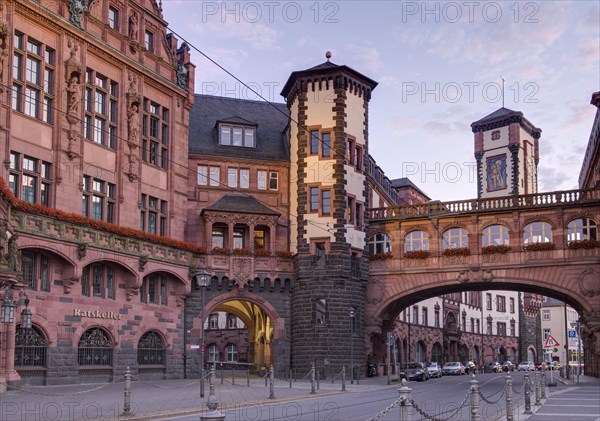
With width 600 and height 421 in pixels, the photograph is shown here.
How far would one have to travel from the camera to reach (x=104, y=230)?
38938mm

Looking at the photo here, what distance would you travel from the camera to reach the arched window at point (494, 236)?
50.5m

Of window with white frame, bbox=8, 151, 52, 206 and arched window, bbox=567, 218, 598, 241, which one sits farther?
arched window, bbox=567, 218, 598, 241

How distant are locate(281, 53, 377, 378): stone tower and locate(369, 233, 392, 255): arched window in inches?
59.4

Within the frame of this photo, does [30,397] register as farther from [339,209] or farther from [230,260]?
[339,209]

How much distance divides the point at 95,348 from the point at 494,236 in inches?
984

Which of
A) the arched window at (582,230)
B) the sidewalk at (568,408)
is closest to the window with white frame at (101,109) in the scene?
the sidewalk at (568,408)

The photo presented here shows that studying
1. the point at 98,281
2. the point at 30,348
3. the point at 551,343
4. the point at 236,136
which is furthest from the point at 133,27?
the point at 551,343

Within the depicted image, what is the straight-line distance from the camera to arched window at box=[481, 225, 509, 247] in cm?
5050

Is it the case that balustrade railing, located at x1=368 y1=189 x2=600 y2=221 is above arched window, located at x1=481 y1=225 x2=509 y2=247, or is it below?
above

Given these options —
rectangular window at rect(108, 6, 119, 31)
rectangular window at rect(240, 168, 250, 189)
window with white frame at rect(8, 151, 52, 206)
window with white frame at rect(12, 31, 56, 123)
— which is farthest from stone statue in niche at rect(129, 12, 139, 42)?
rectangular window at rect(240, 168, 250, 189)

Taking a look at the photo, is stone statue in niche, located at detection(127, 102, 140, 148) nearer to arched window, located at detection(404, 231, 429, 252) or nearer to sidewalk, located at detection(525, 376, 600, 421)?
arched window, located at detection(404, 231, 429, 252)

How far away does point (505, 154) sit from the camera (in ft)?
292

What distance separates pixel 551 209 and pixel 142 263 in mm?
24246

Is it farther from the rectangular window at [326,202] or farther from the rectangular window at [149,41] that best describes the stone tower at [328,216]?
the rectangular window at [149,41]
